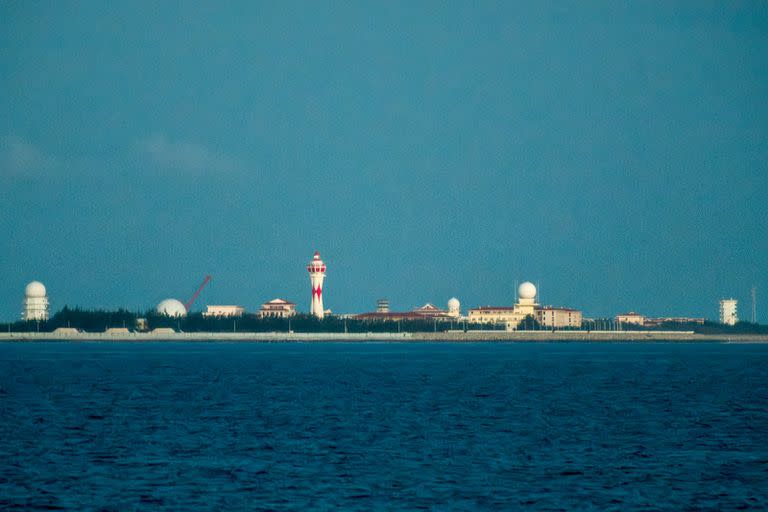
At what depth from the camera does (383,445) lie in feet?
143

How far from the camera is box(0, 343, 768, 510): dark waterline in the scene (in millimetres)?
32781

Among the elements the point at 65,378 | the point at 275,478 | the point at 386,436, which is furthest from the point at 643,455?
the point at 65,378

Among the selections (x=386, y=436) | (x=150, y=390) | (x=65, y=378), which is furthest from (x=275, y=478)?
(x=65, y=378)

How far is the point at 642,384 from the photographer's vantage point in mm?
81500

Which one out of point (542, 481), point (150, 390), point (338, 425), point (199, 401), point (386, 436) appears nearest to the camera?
point (542, 481)

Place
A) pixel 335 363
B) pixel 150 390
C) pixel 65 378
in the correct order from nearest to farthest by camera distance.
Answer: pixel 150 390, pixel 65 378, pixel 335 363

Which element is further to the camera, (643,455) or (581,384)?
(581,384)

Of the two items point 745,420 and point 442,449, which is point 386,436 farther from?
point 745,420

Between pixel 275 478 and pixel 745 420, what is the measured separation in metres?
26.0

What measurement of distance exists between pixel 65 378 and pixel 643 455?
58.0 m

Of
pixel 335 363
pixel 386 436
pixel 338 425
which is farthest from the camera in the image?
pixel 335 363

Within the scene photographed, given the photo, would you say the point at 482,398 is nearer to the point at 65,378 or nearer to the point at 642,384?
the point at 642,384

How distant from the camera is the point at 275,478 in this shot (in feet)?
117

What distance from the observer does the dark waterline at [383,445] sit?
108ft
